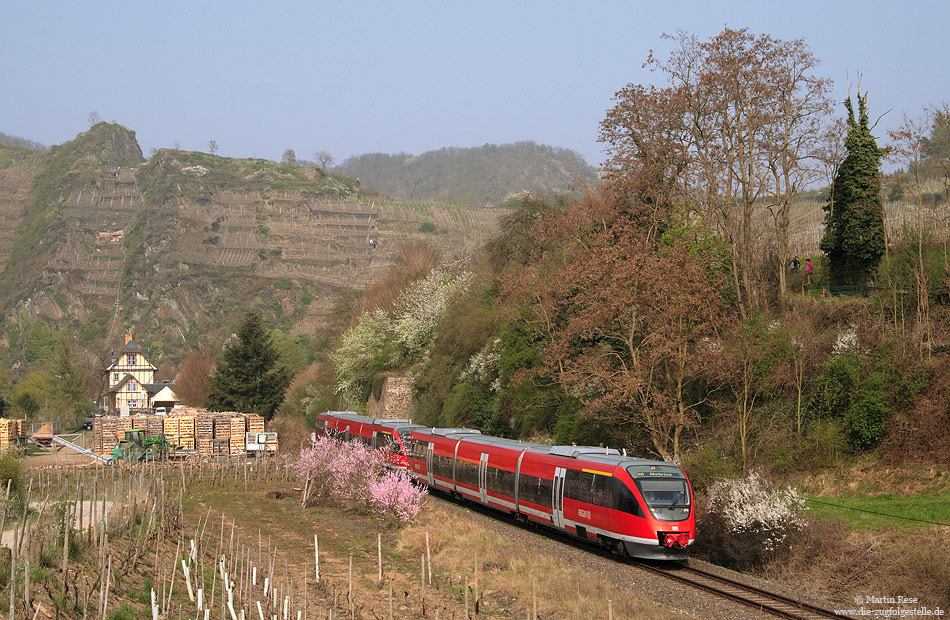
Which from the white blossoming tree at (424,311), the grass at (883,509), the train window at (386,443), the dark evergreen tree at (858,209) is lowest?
the train window at (386,443)

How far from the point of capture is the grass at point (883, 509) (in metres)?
20.8

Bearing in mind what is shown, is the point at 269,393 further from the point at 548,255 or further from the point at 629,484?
the point at 629,484

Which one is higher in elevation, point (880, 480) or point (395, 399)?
point (880, 480)

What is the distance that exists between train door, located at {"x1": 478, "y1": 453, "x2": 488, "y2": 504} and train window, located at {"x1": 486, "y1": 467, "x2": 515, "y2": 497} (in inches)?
7.7

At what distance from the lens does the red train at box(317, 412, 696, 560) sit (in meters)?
20.7

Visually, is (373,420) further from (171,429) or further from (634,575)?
(634,575)

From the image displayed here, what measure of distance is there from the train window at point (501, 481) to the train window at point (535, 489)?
63 cm

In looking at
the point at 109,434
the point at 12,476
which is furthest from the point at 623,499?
the point at 109,434

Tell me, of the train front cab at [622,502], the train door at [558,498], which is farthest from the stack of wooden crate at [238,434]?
the train front cab at [622,502]

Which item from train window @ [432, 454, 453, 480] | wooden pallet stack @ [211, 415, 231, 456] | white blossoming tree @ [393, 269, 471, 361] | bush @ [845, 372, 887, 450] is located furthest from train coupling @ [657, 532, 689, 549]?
wooden pallet stack @ [211, 415, 231, 456]

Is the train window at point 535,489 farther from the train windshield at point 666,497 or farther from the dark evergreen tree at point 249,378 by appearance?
the dark evergreen tree at point 249,378

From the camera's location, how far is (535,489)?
84.1 feet

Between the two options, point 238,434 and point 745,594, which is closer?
point 745,594

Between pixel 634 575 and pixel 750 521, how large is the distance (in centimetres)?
393
